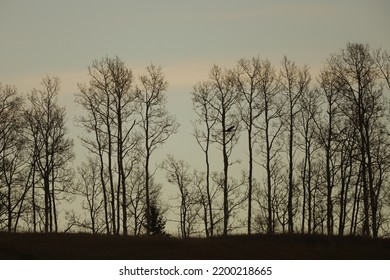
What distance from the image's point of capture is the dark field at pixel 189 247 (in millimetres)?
20984

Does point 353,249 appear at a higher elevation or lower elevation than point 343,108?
lower

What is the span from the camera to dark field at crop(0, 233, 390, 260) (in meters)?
21.0

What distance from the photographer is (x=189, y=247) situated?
22.3 m

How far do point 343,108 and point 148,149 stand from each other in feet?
29.9

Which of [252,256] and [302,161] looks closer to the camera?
[252,256]

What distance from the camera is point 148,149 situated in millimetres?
32219

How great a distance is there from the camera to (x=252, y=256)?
20969 mm
